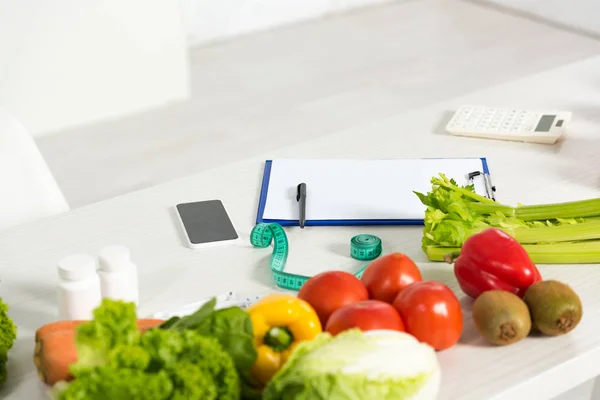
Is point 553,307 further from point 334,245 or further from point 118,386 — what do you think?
point 118,386

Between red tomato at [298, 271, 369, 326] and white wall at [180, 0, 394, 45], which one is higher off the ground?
white wall at [180, 0, 394, 45]

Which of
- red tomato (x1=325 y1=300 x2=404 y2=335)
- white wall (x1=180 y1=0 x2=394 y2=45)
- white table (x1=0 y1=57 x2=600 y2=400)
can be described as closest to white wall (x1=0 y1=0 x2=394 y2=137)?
white wall (x1=180 y1=0 x2=394 y2=45)

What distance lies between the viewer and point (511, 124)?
186 cm

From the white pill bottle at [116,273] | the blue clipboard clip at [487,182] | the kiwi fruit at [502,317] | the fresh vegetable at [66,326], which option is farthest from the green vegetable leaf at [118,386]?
the blue clipboard clip at [487,182]

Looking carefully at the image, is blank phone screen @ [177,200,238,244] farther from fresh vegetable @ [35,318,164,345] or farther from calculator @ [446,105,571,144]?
calculator @ [446,105,571,144]

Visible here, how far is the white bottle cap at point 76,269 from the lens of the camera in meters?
1.17

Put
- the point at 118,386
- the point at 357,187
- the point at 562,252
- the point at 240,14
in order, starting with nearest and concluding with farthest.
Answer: the point at 118,386, the point at 562,252, the point at 357,187, the point at 240,14

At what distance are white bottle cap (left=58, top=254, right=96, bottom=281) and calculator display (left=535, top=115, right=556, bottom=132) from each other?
103cm

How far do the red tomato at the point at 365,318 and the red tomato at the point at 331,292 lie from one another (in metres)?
0.04

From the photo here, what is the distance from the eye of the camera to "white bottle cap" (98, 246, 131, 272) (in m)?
1.20

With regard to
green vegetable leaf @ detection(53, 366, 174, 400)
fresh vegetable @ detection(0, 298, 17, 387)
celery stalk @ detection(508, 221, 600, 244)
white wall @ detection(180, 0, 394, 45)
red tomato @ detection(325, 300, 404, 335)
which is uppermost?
white wall @ detection(180, 0, 394, 45)

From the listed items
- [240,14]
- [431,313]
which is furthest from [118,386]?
[240,14]

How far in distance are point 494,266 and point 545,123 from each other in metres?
0.73

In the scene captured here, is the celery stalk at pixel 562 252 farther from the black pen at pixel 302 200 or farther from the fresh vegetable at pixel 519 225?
the black pen at pixel 302 200
